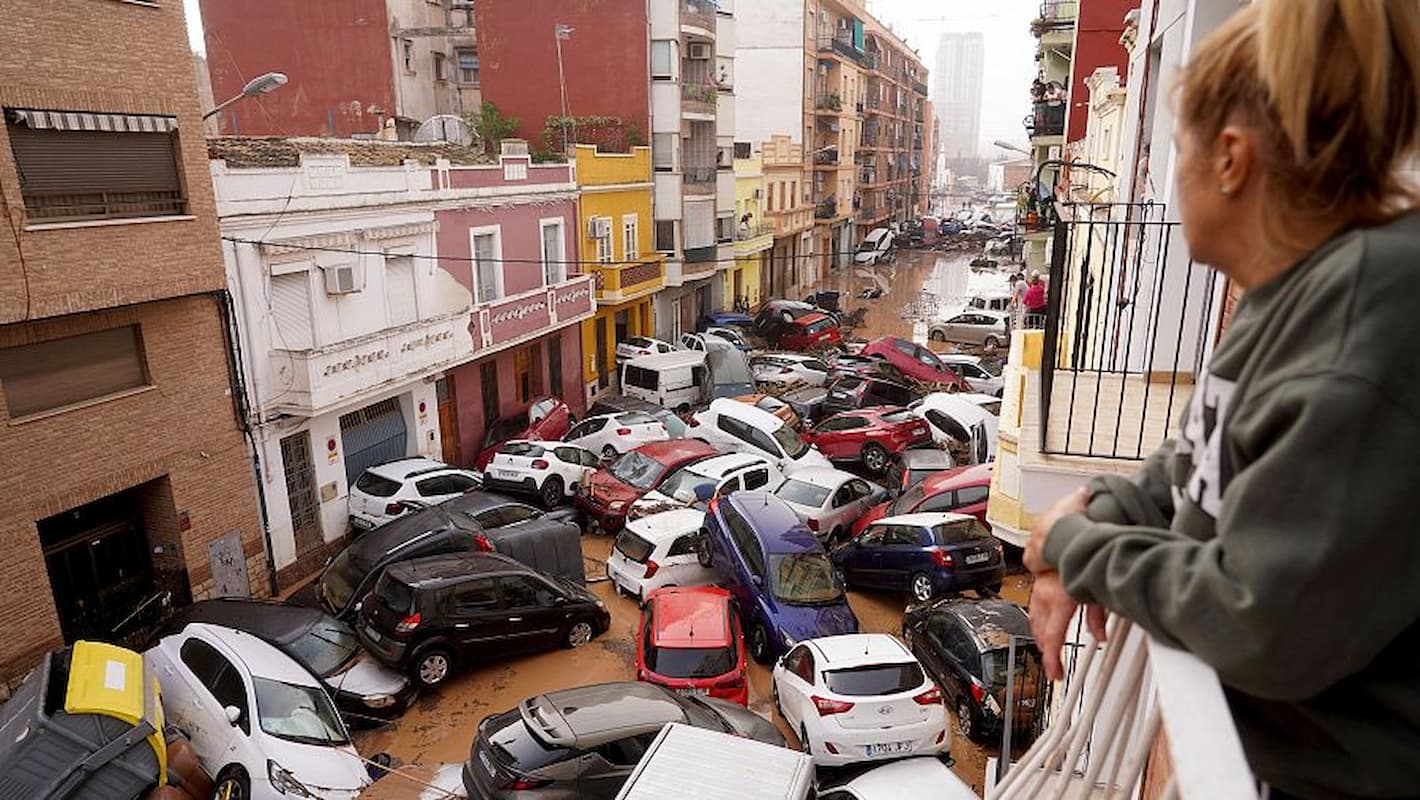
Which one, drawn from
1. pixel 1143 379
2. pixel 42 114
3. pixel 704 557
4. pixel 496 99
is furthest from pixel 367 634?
pixel 496 99

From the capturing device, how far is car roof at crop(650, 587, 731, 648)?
10.1 metres

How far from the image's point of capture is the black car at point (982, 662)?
30.5 feet

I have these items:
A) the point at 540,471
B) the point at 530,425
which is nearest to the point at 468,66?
the point at 530,425

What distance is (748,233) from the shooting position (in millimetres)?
36594

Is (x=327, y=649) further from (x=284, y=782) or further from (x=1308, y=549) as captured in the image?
(x=1308, y=549)

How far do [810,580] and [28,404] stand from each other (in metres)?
10.2

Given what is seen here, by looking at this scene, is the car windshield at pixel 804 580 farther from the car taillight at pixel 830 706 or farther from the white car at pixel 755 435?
the white car at pixel 755 435

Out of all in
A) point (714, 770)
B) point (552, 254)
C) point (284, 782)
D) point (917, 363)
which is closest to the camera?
point (714, 770)

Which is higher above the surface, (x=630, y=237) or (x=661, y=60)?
(x=661, y=60)

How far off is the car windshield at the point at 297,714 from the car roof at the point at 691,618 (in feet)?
11.6

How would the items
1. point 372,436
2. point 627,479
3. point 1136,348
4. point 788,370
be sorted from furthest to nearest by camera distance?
point 788,370, point 372,436, point 627,479, point 1136,348

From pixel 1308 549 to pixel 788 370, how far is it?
24079mm

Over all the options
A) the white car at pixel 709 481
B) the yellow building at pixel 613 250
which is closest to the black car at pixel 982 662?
the white car at pixel 709 481

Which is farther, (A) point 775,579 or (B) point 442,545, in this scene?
(B) point 442,545
